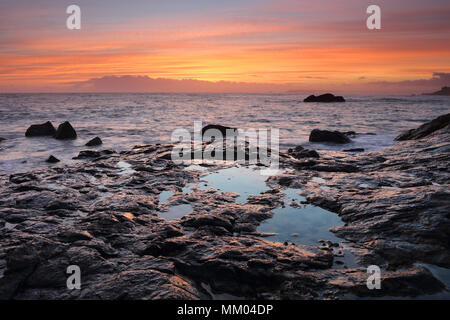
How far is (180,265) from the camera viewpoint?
4.39 meters

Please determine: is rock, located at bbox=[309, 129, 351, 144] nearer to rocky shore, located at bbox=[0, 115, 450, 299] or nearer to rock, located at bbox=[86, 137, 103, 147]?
rocky shore, located at bbox=[0, 115, 450, 299]

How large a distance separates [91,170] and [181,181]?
366cm

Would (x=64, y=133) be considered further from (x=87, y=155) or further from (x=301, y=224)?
(x=301, y=224)

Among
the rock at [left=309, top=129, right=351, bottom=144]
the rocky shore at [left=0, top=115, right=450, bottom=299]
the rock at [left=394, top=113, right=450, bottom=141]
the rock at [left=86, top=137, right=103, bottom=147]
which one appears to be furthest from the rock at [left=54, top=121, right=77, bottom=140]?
the rock at [left=394, top=113, right=450, bottom=141]

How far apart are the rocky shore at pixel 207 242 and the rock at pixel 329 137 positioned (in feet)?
32.1

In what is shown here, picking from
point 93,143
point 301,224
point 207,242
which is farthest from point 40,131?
point 301,224

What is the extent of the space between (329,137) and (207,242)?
1554 cm

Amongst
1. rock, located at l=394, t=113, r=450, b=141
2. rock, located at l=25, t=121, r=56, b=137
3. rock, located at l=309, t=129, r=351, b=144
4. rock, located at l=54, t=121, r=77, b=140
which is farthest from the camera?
rock, located at l=25, t=121, r=56, b=137

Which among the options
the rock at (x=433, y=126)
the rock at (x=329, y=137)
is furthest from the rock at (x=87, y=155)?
the rock at (x=433, y=126)

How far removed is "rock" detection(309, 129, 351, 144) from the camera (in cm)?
1834

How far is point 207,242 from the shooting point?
5008mm

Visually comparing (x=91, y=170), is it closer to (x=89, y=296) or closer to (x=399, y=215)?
(x=89, y=296)

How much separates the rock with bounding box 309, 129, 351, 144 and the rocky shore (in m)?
9.77
